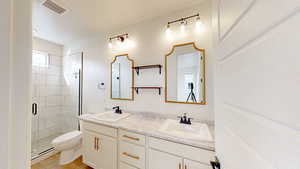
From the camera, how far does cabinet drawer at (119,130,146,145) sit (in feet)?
4.08

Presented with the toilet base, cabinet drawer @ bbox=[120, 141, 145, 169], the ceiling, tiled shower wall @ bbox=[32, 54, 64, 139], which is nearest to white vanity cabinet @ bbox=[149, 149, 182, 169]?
cabinet drawer @ bbox=[120, 141, 145, 169]

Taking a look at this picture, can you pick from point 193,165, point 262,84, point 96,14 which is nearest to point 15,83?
point 262,84

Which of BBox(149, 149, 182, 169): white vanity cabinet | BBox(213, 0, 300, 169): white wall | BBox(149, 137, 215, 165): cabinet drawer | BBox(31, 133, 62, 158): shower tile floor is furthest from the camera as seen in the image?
BBox(31, 133, 62, 158): shower tile floor

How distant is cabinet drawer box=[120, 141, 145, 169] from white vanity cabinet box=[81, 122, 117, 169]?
0.13m

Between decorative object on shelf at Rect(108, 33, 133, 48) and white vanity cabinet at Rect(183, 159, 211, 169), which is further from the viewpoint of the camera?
decorative object on shelf at Rect(108, 33, 133, 48)

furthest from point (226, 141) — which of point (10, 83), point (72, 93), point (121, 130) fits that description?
point (72, 93)

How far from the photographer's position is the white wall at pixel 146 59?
1.45 m

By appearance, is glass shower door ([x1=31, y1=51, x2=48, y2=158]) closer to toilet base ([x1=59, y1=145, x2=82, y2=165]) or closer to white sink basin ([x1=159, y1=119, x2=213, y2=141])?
toilet base ([x1=59, y1=145, x2=82, y2=165])

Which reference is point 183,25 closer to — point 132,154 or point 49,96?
point 132,154

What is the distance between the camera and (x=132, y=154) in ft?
4.27

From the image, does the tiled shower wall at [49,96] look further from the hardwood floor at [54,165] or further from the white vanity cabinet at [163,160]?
the white vanity cabinet at [163,160]

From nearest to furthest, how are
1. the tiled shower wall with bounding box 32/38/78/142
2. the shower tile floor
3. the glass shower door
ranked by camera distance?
the shower tile floor
the glass shower door
the tiled shower wall with bounding box 32/38/78/142

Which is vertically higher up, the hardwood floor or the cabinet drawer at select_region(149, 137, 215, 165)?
the cabinet drawer at select_region(149, 137, 215, 165)

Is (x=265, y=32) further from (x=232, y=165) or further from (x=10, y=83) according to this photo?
(x=10, y=83)
